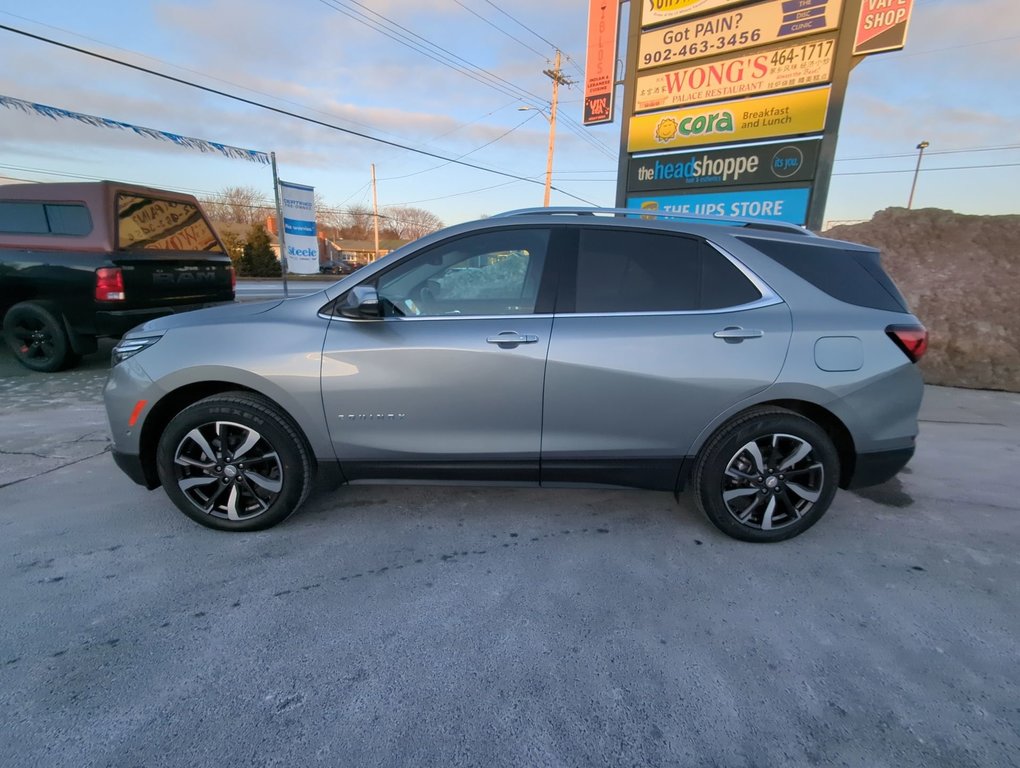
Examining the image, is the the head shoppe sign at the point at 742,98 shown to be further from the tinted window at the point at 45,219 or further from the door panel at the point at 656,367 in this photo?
the tinted window at the point at 45,219

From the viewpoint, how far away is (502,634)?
2111 millimetres

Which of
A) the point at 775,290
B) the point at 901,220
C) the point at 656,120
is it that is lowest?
the point at 775,290

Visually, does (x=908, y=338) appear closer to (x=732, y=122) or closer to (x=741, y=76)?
(x=732, y=122)

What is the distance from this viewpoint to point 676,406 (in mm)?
2619

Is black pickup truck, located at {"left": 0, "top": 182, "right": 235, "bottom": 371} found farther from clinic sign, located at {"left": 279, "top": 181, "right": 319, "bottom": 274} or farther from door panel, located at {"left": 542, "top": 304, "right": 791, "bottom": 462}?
clinic sign, located at {"left": 279, "top": 181, "right": 319, "bottom": 274}

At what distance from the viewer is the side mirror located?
8.45 ft

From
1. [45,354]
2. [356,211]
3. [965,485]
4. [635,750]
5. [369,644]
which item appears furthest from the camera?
[356,211]

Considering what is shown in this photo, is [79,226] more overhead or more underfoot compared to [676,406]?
more overhead

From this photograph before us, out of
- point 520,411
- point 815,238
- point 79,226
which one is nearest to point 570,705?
point 520,411

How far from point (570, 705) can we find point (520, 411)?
133 cm

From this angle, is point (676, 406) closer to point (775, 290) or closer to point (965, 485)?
point (775, 290)

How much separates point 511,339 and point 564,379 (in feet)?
1.12

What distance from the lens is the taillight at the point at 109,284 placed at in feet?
18.4

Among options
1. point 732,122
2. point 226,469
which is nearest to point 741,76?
point 732,122
